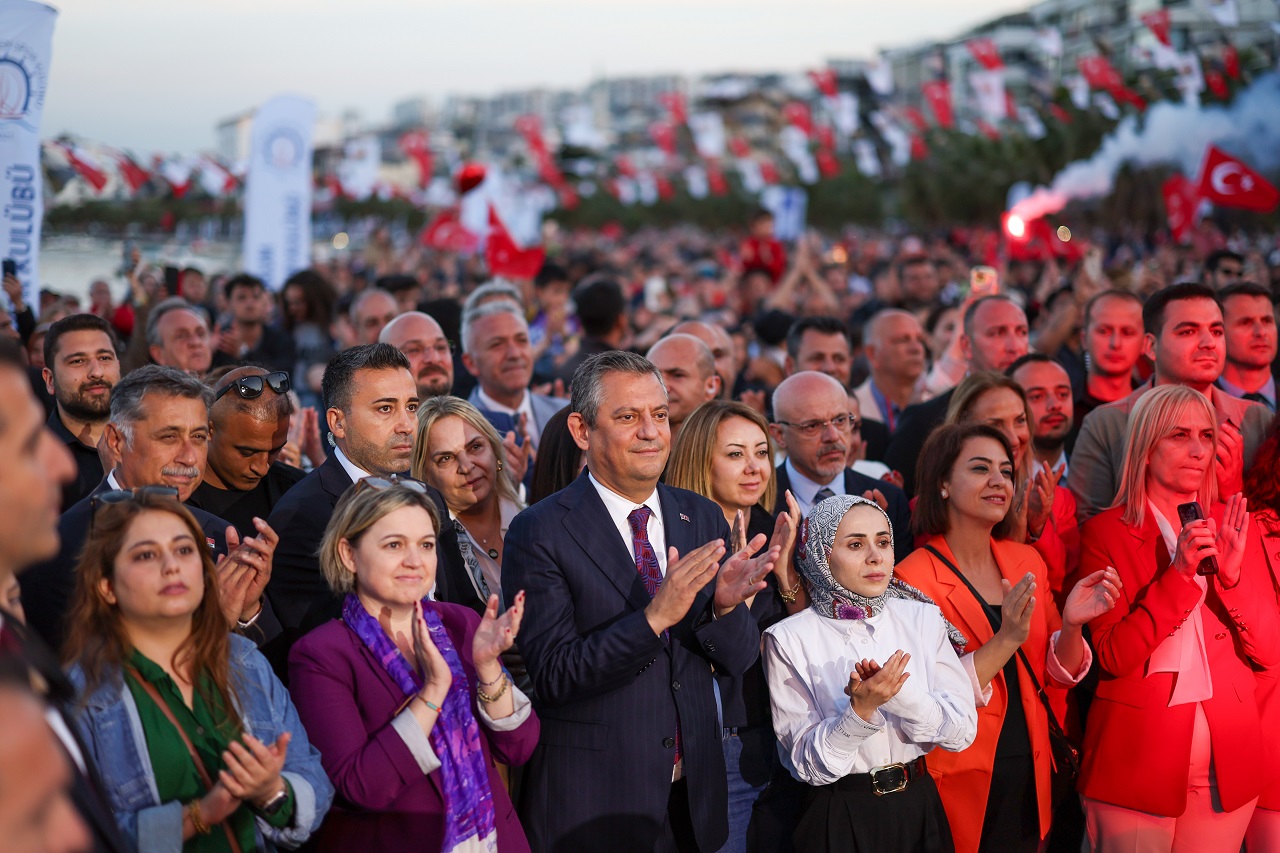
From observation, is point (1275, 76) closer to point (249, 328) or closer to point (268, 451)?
point (249, 328)

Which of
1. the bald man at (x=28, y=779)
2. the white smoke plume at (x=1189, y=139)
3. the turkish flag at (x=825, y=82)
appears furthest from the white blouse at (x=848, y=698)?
the turkish flag at (x=825, y=82)

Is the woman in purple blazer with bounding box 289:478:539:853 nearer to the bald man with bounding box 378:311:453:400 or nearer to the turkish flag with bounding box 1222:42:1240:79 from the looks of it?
the bald man with bounding box 378:311:453:400

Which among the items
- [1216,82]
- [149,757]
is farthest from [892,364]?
[1216,82]

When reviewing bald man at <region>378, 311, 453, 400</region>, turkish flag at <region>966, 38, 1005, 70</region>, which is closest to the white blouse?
bald man at <region>378, 311, 453, 400</region>

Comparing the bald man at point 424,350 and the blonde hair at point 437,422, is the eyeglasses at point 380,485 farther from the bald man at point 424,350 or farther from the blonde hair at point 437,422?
the bald man at point 424,350

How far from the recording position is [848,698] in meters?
4.13

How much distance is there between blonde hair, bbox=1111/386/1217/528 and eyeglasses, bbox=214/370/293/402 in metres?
Result: 3.41

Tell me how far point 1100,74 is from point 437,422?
26.0m

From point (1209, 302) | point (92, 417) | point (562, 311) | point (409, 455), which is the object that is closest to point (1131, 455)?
point (1209, 302)

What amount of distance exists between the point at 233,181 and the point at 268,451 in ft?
66.7

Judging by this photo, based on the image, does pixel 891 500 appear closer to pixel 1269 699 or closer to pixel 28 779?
pixel 1269 699

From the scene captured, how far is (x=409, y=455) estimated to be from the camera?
4660 millimetres

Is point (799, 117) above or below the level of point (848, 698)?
above

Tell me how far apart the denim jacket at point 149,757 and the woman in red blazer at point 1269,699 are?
11.7 ft
